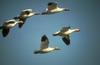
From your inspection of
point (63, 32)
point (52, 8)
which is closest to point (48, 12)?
point (52, 8)

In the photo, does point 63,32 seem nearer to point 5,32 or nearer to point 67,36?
point 67,36

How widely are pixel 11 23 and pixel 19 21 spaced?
0.29 ft

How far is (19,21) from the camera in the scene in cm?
349

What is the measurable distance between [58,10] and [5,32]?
0.54 m

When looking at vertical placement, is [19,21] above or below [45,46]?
above

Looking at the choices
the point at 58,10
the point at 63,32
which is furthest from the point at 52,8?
the point at 63,32

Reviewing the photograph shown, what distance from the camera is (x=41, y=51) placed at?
358 centimetres

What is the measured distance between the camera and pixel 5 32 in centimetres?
351

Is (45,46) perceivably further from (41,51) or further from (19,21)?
(19,21)

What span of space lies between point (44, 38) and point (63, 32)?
A: 22 centimetres

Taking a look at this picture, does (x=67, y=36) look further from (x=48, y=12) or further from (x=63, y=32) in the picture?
(x=48, y=12)

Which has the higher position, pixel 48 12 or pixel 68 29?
pixel 48 12

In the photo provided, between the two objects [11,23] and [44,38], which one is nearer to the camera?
[11,23]

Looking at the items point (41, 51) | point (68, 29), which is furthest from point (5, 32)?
point (68, 29)
